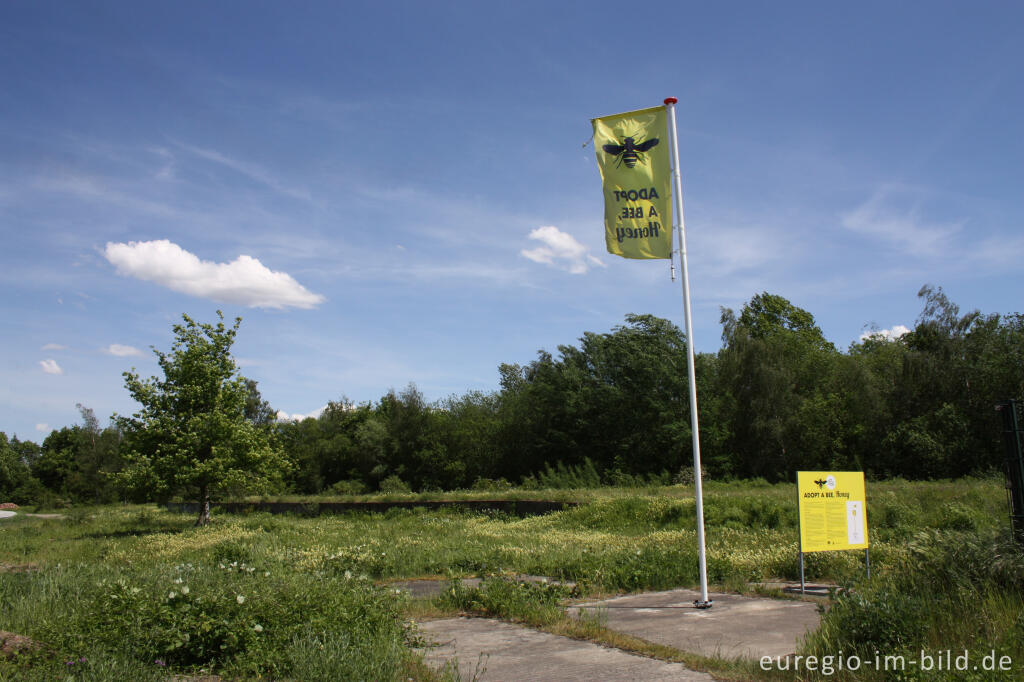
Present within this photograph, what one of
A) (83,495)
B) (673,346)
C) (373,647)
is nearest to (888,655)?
(373,647)

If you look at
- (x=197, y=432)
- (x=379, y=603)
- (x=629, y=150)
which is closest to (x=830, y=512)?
(x=629, y=150)

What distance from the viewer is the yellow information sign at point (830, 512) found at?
1056 centimetres

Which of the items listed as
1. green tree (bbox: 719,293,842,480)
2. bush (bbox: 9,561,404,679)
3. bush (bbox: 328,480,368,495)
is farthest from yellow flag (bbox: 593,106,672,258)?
bush (bbox: 328,480,368,495)

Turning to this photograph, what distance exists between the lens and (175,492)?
27.5 metres

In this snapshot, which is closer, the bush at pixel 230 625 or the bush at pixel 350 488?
the bush at pixel 230 625

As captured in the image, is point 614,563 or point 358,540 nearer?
point 614,563

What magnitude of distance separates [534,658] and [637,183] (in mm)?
6769

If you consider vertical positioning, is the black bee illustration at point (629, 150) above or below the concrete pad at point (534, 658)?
above

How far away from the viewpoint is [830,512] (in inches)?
425

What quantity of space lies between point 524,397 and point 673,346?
14.1 meters

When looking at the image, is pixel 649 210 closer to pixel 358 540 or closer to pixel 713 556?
pixel 713 556

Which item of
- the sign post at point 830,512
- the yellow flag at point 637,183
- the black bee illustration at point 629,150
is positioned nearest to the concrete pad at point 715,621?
the sign post at point 830,512

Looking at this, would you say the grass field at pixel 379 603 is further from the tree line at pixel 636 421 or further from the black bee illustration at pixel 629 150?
the tree line at pixel 636 421

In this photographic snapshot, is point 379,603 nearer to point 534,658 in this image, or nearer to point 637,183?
point 534,658
